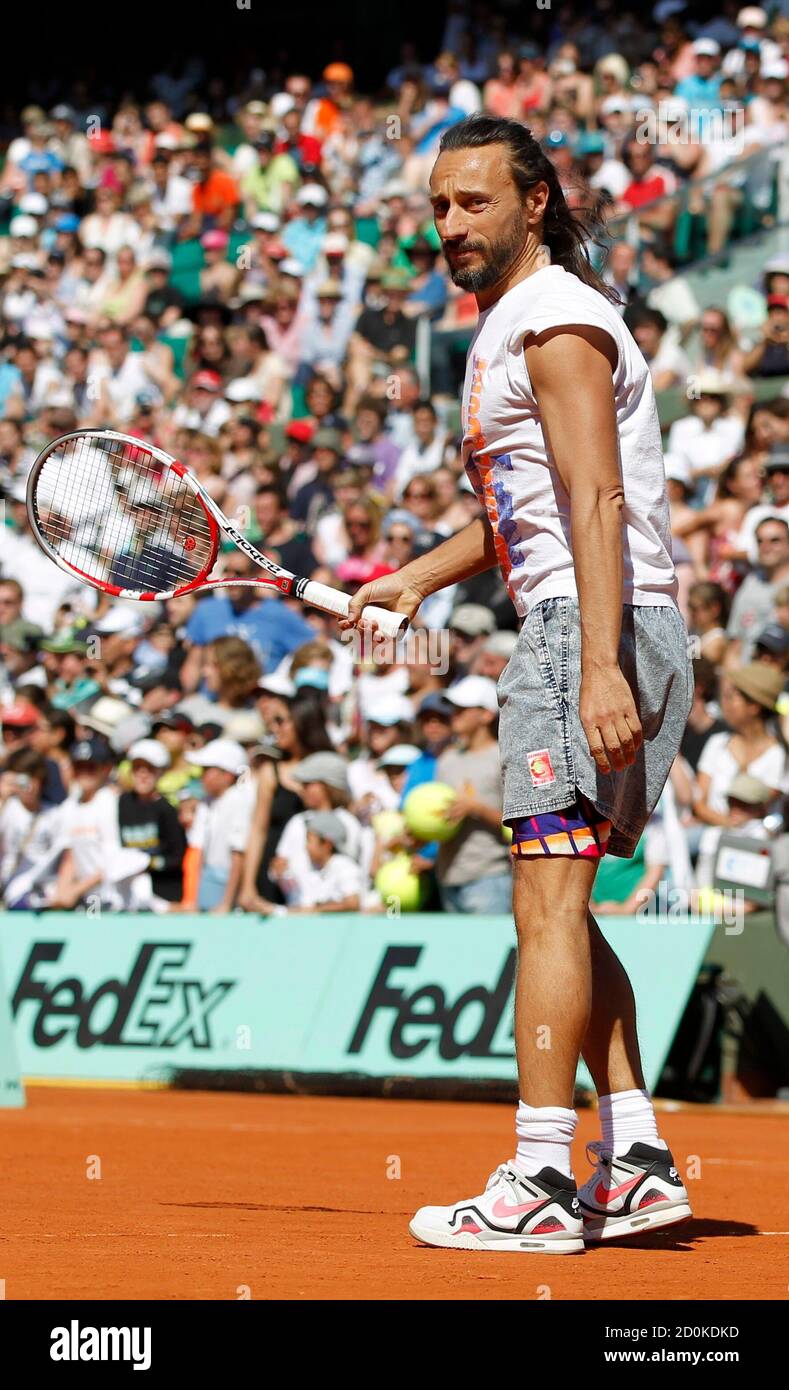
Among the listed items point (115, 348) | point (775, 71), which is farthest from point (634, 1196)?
point (115, 348)

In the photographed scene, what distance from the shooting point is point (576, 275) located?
18.5 feet

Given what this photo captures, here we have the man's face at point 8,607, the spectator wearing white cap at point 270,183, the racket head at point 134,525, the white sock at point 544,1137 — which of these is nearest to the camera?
the white sock at point 544,1137

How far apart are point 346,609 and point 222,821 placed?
7114 mm

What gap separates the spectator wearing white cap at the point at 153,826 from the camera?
13.4 metres

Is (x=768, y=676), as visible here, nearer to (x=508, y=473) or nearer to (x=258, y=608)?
(x=258, y=608)

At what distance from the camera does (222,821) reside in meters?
12.9

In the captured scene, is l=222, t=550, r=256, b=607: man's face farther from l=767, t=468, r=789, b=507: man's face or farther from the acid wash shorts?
the acid wash shorts

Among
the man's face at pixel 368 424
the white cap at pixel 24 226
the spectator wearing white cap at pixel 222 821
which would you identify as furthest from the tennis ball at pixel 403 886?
the white cap at pixel 24 226

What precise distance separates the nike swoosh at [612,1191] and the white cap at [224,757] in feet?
25.0

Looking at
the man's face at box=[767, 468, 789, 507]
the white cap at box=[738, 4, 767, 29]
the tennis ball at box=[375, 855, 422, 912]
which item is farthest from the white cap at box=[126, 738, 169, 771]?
the white cap at box=[738, 4, 767, 29]

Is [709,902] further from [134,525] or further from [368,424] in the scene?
[368,424]

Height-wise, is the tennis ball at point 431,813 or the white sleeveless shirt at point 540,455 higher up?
the white sleeveless shirt at point 540,455

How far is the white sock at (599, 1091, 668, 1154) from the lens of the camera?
18.3 feet

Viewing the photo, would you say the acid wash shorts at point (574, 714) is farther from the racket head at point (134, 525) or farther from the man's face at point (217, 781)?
the man's face at point (217, 781)
